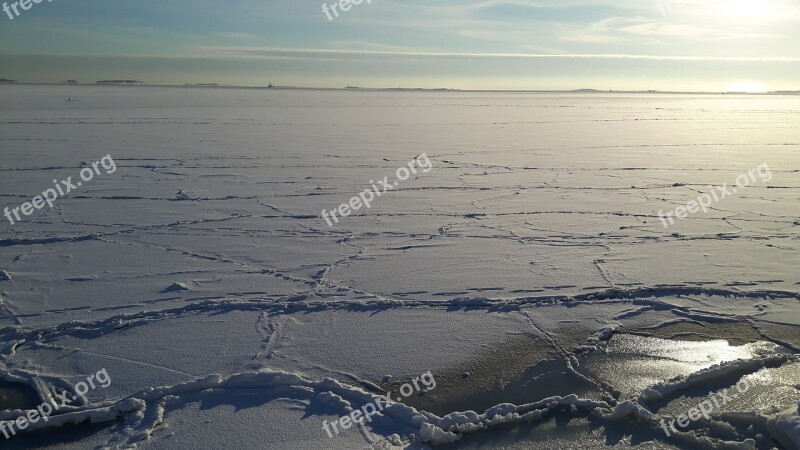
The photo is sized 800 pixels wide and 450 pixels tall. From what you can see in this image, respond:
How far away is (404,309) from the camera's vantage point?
4.55 meters

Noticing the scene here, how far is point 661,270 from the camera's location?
5.29m

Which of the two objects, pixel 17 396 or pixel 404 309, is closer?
pixel 17 396

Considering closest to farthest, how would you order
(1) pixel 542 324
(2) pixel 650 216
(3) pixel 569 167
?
1. (1) pixel 542 324
2. (2) pixel 650 216
3. (3) pixel 569 167

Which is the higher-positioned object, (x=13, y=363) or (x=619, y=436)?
(x=13, y=363)

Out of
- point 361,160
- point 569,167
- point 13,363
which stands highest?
point 13,363

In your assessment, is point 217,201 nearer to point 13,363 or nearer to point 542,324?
point 13,363

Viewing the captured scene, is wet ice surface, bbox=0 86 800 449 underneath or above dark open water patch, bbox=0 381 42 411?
underneath

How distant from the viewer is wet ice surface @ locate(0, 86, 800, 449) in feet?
10.6

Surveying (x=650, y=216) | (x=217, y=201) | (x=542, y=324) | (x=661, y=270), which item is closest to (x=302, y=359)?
(x=542, y=324)

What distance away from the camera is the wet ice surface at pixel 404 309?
322 centimetres

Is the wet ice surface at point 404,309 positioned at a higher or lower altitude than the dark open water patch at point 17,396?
lower

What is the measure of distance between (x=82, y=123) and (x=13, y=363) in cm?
1669

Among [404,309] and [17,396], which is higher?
[17,396]

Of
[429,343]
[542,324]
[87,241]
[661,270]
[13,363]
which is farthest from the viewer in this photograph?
[87,241]
